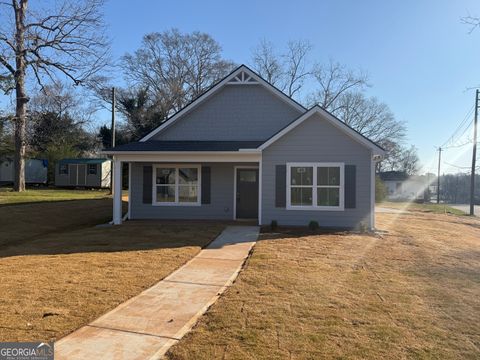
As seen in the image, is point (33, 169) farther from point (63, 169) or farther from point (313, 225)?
point (313, 225)

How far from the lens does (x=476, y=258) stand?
9422mm

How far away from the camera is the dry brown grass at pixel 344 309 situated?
4070mm

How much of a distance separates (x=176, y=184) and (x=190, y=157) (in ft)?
5.67

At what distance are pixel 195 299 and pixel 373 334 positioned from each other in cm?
247

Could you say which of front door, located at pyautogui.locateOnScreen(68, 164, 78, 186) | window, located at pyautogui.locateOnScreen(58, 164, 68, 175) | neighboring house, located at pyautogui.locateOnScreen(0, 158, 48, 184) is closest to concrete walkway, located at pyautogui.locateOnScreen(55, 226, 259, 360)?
front door, located at pyautogui.locateOnScreen(68, 164, 78, 186)

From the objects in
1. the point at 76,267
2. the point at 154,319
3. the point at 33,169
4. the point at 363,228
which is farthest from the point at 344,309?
the point at 33,169

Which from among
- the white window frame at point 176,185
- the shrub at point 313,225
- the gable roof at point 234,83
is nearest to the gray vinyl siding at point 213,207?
the white window frame at point 176,185

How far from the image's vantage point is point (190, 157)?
14141mm

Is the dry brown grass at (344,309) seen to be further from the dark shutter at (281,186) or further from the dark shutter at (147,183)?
the dark shutter at (147,183)

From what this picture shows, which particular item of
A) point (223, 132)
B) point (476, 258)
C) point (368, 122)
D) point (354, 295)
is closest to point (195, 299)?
point (354, 295)

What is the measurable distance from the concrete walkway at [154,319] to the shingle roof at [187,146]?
6787 millimetres

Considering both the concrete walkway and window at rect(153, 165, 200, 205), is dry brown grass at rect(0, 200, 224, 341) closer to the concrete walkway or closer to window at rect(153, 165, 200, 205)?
the concrete walkway

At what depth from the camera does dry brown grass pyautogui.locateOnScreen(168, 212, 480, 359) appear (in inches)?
160

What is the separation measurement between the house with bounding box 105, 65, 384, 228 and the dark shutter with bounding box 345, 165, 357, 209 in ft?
0.10
